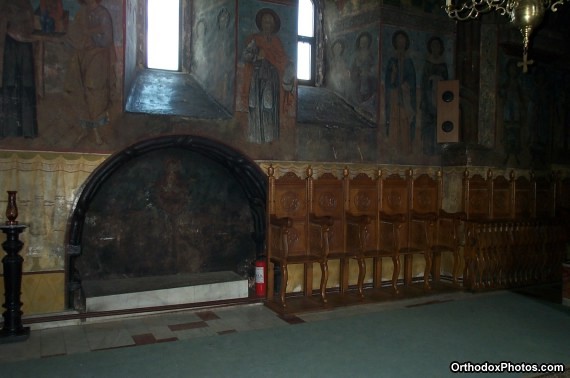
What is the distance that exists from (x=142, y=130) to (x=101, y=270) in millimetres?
1667

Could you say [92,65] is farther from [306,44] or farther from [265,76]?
[306,44]

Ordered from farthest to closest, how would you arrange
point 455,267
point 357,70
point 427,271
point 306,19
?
1. point 306,19
2. point 357,70
3. point 455,267
4. point 427,271

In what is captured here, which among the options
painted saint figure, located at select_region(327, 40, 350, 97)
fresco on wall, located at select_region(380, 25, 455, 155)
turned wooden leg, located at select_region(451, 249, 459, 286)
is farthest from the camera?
painted saint figure, located at select_region(327, 40, 350, 97)

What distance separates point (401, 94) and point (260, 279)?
323cm

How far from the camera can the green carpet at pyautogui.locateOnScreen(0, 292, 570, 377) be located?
142 inches

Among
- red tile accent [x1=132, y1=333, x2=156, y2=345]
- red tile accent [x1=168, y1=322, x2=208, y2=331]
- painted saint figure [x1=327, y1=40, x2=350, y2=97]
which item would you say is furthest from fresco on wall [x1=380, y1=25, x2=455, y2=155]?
red tile accent [x1=132, y1=333, x2=156, y2=345]

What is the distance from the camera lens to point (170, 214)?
5.77 meters

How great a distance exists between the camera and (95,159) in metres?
4.89

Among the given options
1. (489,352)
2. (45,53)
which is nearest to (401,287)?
(489,352)

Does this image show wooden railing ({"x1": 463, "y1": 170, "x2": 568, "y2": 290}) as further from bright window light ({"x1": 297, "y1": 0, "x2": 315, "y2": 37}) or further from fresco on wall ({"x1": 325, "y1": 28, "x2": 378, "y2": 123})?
bright window light ({"x1": 297, "y1": 0, "x2": 315, "y2": 37})

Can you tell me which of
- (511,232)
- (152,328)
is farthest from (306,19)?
(152,328)

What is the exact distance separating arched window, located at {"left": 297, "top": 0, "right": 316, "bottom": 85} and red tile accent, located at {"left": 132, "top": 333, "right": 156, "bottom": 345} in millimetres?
4341

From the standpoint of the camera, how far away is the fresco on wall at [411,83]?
6.66m

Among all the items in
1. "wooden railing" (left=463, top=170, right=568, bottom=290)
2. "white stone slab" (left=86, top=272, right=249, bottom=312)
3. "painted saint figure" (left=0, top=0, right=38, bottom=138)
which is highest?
"painted saint figure" (left=0, top=0, right=38, bottom=138)
